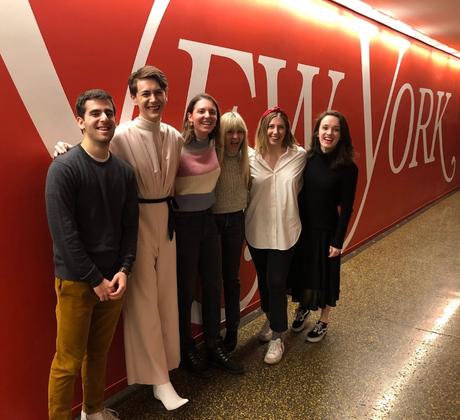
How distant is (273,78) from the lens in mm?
2996

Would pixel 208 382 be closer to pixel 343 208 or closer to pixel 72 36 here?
pixel 343 208

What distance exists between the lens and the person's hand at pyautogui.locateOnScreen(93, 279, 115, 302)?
62.9 inches

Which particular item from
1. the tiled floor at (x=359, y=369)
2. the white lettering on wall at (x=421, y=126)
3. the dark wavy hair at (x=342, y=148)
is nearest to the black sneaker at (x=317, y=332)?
the tiled floor at (x=359, y=369)

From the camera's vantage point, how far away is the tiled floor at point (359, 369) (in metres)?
2.12

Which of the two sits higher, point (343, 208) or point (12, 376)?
point (343, 208)

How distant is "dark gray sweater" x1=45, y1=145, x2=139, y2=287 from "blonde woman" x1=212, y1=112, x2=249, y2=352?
0.65m

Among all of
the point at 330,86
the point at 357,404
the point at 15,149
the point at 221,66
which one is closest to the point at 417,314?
the point at 357,404

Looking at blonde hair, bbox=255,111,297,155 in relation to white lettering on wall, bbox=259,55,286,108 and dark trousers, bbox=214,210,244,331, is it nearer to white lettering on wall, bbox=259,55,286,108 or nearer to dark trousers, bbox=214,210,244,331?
dark trousers, bbox=214,210,244,331

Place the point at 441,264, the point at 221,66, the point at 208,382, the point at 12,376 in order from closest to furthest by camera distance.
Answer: the point at 12,376 < the point at 208,382 < the point at 221,66 < the point at 441,264

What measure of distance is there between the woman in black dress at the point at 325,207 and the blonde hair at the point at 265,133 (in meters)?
0.19

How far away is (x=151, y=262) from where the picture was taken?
1958mm

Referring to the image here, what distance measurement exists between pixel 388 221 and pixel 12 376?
15.6ft

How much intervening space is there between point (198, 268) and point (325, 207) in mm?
859

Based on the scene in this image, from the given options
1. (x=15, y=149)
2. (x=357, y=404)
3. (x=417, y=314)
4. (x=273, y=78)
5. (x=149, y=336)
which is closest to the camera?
(x=15, y=149)
